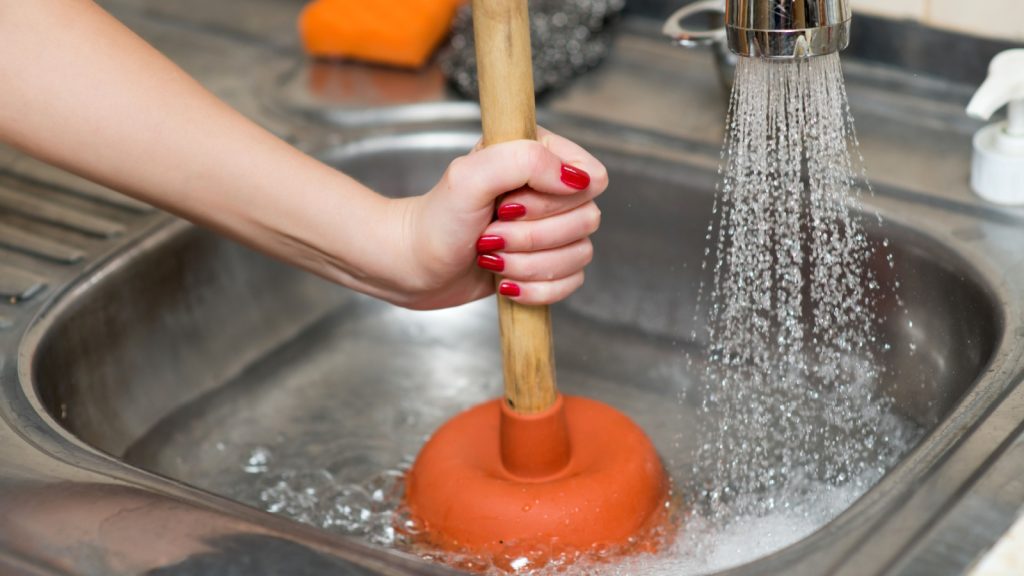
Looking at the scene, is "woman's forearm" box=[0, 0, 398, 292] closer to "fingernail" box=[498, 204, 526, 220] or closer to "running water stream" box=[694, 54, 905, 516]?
"fingernail" box=[498, 204, 526, 220]

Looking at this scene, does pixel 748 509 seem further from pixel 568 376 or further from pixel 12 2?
pixel 12 2

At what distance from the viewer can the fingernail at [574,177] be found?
628 millimetres

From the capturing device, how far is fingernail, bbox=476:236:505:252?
65 cm

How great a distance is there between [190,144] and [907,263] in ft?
1.52

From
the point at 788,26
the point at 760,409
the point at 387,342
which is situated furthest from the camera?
the point at 387,342

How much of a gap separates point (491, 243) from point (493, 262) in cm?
1

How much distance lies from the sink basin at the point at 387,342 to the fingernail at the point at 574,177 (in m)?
0.23

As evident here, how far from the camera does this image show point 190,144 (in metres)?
0.68

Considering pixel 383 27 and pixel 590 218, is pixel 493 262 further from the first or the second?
pixel 383 27

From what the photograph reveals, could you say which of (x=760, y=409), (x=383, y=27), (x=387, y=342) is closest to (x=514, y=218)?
(x=760, y=409)

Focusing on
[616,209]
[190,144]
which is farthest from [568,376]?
[190,144]

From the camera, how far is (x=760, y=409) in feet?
2.73

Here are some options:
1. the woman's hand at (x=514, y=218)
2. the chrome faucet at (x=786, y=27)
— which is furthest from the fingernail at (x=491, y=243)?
the chrome faucet at (x=786, y=27)

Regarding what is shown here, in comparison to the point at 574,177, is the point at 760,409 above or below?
below
